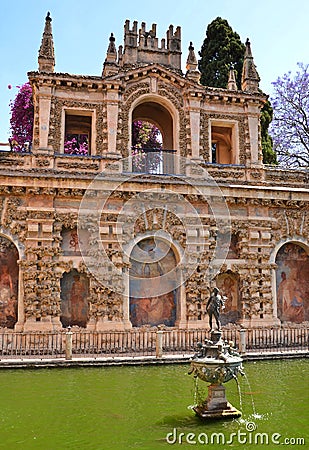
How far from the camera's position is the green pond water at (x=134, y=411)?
8.36 metres

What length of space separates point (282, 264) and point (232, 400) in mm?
12100

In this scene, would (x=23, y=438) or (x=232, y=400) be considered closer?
(x=23, y=438)

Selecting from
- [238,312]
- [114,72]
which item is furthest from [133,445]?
[114,72]

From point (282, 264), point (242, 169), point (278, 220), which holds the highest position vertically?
point (242, 169)

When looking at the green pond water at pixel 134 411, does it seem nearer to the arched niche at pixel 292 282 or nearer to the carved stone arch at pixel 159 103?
the arched niche at pixel 292 282

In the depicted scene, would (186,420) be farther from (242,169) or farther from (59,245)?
(242,169)

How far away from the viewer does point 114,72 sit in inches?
854

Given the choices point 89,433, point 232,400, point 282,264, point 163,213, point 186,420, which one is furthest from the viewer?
point 282,264

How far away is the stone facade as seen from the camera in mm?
19312

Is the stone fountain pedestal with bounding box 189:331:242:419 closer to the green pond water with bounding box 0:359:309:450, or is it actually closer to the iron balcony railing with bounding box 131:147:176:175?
the green pond water with bounding box 0:359:309:450

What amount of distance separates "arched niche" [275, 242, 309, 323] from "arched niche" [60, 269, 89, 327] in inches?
331

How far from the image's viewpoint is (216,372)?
9.41m

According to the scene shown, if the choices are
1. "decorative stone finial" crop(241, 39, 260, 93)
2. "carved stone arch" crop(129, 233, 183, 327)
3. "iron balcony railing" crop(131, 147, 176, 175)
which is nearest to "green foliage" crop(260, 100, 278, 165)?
"decorative stone finial" crop(241, 39, 260, 93)

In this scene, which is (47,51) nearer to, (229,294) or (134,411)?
(229,294)
